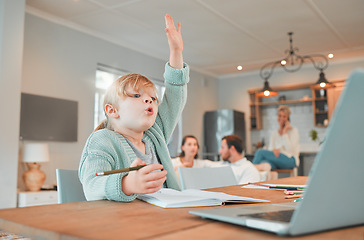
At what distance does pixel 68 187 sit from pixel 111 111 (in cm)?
39

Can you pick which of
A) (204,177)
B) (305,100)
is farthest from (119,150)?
(305,100)

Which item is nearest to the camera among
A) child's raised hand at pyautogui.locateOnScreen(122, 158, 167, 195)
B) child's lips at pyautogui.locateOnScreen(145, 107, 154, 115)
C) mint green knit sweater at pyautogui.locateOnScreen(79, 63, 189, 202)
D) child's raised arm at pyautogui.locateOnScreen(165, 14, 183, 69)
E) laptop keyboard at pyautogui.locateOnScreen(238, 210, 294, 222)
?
laptop keyboard at pyautogui.locateOnScreen(238, 210, 294, 222)

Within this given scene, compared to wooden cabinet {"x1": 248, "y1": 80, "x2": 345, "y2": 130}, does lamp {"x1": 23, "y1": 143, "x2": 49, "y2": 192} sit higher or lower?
lower

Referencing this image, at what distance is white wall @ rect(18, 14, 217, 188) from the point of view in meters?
4.31

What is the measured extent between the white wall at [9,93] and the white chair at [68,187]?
242cm

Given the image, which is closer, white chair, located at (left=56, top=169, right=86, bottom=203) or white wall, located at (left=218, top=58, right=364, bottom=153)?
white chair, located at (left=56, top=169, right=86, bottom=203)

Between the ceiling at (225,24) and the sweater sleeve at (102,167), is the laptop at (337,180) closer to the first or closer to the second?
the sweater sleeve at (102,167)

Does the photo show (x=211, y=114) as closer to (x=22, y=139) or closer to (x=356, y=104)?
(x=22, y=139)

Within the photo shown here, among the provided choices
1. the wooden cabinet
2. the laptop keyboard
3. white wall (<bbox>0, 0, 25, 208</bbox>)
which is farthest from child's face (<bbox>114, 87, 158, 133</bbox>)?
the wooden cabinet

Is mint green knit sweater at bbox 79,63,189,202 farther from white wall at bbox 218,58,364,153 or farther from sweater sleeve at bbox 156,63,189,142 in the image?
white wall at bbox 218,58,364,153

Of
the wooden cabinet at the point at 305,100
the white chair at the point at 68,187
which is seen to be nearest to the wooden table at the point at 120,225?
the white chair at the point at 68,187

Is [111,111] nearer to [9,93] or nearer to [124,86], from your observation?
[124,86]

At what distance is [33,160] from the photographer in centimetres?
385

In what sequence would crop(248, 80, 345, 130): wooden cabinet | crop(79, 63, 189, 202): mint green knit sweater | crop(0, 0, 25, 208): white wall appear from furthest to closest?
crop(248, 80, 345, 130): wooden cabinet < crop(0, 0, 25, 208): white wall < crop(79, 63, 189, 202): mint green knit sweater
